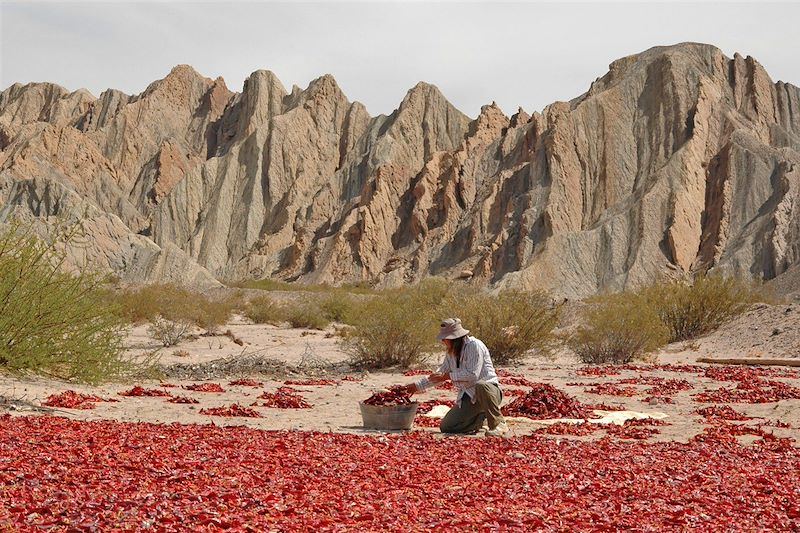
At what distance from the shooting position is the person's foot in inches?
391

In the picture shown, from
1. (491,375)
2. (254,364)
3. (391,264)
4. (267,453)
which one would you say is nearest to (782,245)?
(391,264)

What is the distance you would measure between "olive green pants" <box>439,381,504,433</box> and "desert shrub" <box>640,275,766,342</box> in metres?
20.3

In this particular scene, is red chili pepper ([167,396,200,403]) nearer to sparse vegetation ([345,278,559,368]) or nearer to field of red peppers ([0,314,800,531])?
field of red peppers ([0,314,800,531])

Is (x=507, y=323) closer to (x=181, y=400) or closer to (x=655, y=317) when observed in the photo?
(x=655, y=317)

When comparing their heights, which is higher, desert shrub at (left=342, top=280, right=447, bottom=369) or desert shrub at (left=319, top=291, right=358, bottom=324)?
desert shrub at (left=319, top=291, right=358, bottom=324)

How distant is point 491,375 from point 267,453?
3.42 m

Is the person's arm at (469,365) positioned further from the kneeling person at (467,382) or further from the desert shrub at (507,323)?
the desert shrub at (507,323)

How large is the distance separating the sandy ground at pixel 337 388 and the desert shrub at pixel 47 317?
0.63 metres

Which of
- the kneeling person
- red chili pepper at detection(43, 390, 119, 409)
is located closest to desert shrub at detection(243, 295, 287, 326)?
red chili pepper at detection(43, 390, 119, 409)

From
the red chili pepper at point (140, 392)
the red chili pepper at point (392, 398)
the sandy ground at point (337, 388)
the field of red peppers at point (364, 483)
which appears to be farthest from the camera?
the red chili pepper at point (140, 392)

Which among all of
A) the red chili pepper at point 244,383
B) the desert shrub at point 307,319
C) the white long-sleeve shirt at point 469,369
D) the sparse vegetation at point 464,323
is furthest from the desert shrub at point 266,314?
the white long-sleeve shirt at point 469,369

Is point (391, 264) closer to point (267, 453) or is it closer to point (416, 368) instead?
point (416, 368)

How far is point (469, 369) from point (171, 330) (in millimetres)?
17890

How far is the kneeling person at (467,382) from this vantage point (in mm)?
9898
